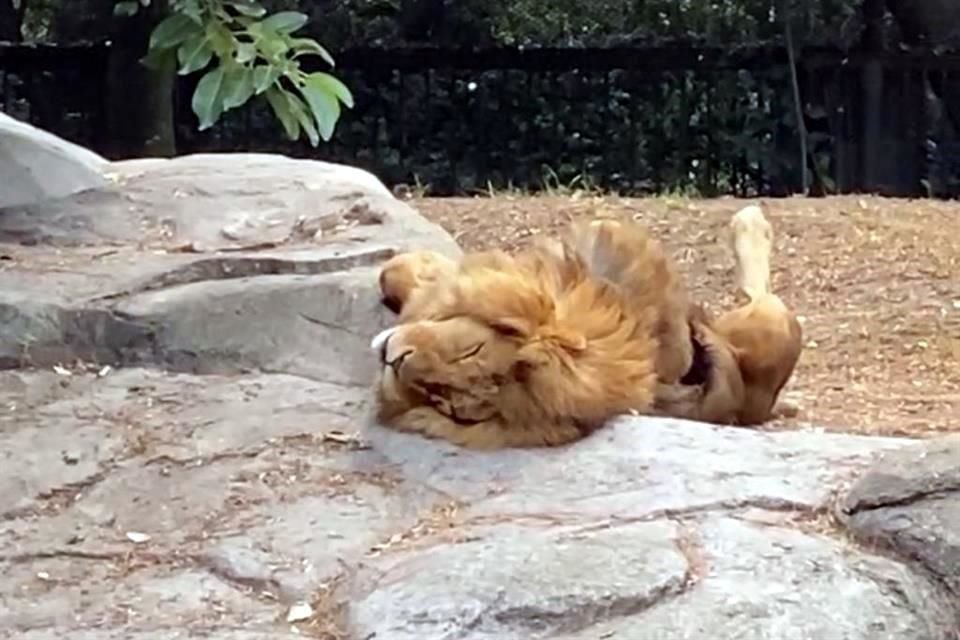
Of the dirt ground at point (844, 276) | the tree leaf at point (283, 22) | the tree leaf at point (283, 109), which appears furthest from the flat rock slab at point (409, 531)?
the dirt ground at point (844, 276)

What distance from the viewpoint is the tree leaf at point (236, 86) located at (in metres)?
4.03

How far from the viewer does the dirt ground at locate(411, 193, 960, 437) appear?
5.18 meters

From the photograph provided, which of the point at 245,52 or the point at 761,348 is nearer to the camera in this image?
the point at 245,52

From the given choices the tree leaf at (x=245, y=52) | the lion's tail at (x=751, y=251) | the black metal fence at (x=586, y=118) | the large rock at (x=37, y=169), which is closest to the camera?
the tree leaf at (x=245, y=52)

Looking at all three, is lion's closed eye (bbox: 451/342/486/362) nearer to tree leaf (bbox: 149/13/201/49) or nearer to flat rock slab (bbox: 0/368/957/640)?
flat rock slab (bbox: 0/368/957/640)

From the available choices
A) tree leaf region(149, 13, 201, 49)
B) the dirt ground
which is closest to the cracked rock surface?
tree leaf region(149, 13, 201, 49)

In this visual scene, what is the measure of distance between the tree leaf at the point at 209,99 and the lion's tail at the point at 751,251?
174 centimetres

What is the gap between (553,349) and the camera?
385 cm

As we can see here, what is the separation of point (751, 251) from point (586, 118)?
657 cm

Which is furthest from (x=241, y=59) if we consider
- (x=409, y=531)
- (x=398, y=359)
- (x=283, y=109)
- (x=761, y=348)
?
(x=761, y=348)

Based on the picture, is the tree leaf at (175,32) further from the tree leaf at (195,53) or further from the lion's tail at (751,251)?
the lion's tail at (751,251)

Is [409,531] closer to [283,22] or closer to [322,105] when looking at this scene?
[322,105]

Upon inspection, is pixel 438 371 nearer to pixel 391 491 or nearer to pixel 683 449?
pixel 391 491

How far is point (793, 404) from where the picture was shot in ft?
16.3
